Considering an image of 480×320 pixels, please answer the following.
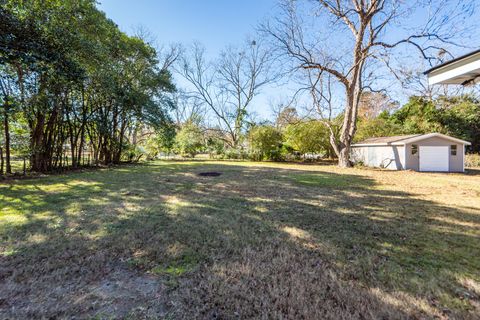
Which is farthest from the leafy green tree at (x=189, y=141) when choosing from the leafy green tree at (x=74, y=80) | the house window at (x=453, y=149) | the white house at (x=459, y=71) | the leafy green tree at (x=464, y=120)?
the leafy green tree at (x=464, y=120)

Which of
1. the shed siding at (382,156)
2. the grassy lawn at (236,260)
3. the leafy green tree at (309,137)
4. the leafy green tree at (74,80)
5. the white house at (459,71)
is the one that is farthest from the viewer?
the leafy green tree at (309,137)

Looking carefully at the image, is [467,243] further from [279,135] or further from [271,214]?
[279,135]

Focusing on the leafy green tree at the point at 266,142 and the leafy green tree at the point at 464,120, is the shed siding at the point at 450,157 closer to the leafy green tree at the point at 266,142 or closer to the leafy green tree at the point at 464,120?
the leafy green tree at the point at 464,120

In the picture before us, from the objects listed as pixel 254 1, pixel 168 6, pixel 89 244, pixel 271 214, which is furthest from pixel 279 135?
pixel 89 244

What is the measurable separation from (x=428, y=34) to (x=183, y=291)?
1369 centimetres

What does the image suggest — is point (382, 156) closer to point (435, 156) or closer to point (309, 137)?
point (435, 156)

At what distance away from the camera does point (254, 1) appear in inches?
432

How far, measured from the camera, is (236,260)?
93.5 inches

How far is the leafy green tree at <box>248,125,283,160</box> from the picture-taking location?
20219 millimetres

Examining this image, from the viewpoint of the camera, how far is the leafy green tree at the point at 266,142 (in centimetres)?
2022

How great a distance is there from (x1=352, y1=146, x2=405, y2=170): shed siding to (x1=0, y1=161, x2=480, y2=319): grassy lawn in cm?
974

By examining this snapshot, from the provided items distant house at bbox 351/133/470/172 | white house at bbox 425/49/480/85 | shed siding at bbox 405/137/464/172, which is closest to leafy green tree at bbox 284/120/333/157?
distant house at bbox 351/133/470/172

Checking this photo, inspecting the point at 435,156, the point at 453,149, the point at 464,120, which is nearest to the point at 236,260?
the point at 435,156

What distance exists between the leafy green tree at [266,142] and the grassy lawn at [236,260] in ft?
52.5
